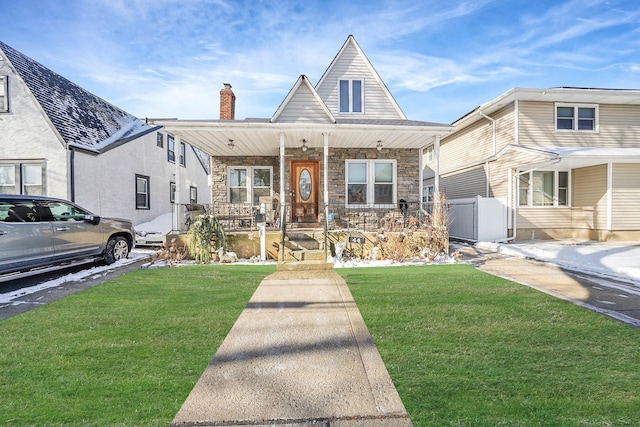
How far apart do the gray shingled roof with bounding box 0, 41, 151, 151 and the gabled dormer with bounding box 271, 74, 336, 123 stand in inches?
311

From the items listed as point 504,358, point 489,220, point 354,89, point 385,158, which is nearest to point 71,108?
point 354,89

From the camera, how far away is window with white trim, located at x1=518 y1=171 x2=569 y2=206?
12.5 meters

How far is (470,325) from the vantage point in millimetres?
3775

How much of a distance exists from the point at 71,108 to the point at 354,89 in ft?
38.4

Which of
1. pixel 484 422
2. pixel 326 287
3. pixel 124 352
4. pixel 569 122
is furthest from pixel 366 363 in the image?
pixel 569 122

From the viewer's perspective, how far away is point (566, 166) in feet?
39.4

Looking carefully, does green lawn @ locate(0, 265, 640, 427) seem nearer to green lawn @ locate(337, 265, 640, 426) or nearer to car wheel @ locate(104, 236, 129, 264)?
green lawn @ locate(337, 265, 640, 426)

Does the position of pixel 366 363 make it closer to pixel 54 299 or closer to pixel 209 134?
pixel 54 299

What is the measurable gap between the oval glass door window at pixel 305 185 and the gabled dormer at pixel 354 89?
287 centimetres

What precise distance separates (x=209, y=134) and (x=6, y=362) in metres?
7.53

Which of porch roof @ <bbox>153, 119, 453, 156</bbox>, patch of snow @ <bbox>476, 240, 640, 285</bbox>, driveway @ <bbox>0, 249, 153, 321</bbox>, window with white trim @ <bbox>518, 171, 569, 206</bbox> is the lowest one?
driveway @ <bbox>0, 249, 153, 321</bbox>

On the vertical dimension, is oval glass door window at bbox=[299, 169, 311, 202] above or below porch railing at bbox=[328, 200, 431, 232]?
above

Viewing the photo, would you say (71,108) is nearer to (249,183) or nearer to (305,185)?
(249,183)

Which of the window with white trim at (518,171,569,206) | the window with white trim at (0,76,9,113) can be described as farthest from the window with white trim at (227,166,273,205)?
the window with white trim at (518,171,569,206)
